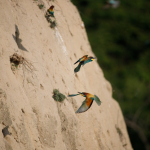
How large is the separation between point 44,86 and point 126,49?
59.6ft

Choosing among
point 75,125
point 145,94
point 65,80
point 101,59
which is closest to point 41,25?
point 65,80

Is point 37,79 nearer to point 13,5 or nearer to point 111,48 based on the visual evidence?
point 13,5

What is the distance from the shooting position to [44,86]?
477 cm

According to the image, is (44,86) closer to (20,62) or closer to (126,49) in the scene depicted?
(20,62)

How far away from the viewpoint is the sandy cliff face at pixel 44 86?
3.98m

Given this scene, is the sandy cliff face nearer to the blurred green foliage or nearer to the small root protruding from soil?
the small root protruding from soil

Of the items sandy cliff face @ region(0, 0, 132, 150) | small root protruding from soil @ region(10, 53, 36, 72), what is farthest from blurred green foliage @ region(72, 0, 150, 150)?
small root protruding from soil @ region(10, 53, 36, 72)

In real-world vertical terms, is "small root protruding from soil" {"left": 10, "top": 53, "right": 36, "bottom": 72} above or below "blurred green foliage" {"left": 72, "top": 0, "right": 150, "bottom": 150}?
above

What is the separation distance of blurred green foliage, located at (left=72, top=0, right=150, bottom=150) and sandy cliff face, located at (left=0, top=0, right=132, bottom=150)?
9737 mm

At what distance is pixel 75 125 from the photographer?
5.03 metres

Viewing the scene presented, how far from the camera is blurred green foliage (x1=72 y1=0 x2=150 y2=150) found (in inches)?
647

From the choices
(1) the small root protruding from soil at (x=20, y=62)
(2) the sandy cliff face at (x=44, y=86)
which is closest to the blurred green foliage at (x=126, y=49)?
(2) the sandy cliff face at (x=44, y=86)

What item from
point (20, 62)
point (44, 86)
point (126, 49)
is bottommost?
point (126, 49)

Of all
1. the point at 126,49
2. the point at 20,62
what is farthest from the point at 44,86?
the point at 126,49
